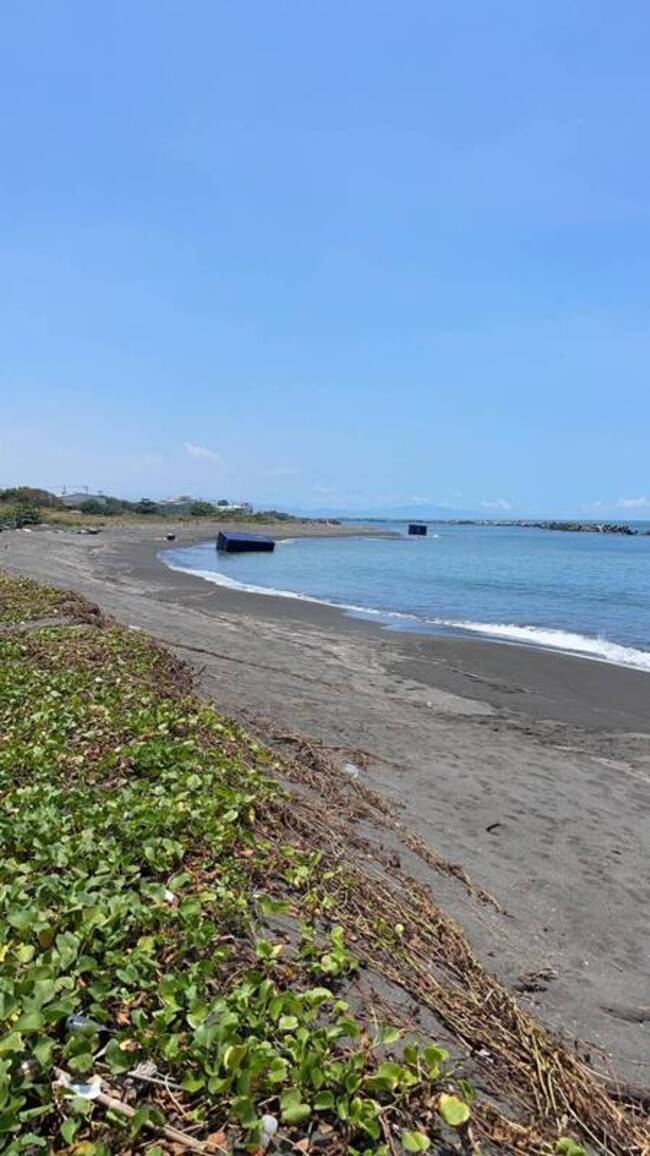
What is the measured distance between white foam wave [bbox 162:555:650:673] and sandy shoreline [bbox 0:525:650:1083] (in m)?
1.22

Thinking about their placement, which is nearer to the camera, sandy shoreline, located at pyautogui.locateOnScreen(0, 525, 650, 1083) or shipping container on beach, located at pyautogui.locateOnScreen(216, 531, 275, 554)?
sandy shoreline, located at pyautogui.locateOnScreen(0, 525, 650, 1083)

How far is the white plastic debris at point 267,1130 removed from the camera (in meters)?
2.35

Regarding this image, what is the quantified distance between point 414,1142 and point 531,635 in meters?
20.6

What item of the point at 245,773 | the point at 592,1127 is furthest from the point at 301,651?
the point at 592,1127

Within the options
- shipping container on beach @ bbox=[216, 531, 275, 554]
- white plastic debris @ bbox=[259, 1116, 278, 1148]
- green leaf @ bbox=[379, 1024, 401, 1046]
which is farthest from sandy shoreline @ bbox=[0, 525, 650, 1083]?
shipping container on beach @ bbox=[216, 531, 275, 554]

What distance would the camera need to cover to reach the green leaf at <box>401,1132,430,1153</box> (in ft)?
7.77

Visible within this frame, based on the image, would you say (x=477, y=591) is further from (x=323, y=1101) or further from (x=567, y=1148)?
(x=323, y=1101)

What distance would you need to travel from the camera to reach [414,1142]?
2.38 meters

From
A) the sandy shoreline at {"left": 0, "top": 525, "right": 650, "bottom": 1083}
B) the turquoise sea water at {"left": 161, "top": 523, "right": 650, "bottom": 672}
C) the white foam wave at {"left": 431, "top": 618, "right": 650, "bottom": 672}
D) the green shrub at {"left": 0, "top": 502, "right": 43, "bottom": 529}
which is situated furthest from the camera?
the green shrub at {"left": 0, "top": 502, "right": 43, "bottom": 529}

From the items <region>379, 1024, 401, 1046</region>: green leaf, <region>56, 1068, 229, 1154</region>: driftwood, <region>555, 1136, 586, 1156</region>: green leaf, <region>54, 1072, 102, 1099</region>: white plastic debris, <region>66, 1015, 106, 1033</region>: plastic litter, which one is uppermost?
<region>66, 1015, 106, 1033</region>: plastic litter

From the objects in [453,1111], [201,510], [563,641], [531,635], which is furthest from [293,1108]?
[201,510]

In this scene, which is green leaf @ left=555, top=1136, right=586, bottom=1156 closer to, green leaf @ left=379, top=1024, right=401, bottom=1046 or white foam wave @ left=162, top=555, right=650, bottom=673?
green leaf @ left=379, top=1024, right=401, bottom=1046

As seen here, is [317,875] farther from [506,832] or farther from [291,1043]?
[506,832]

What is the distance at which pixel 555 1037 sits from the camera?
12.6 feet
